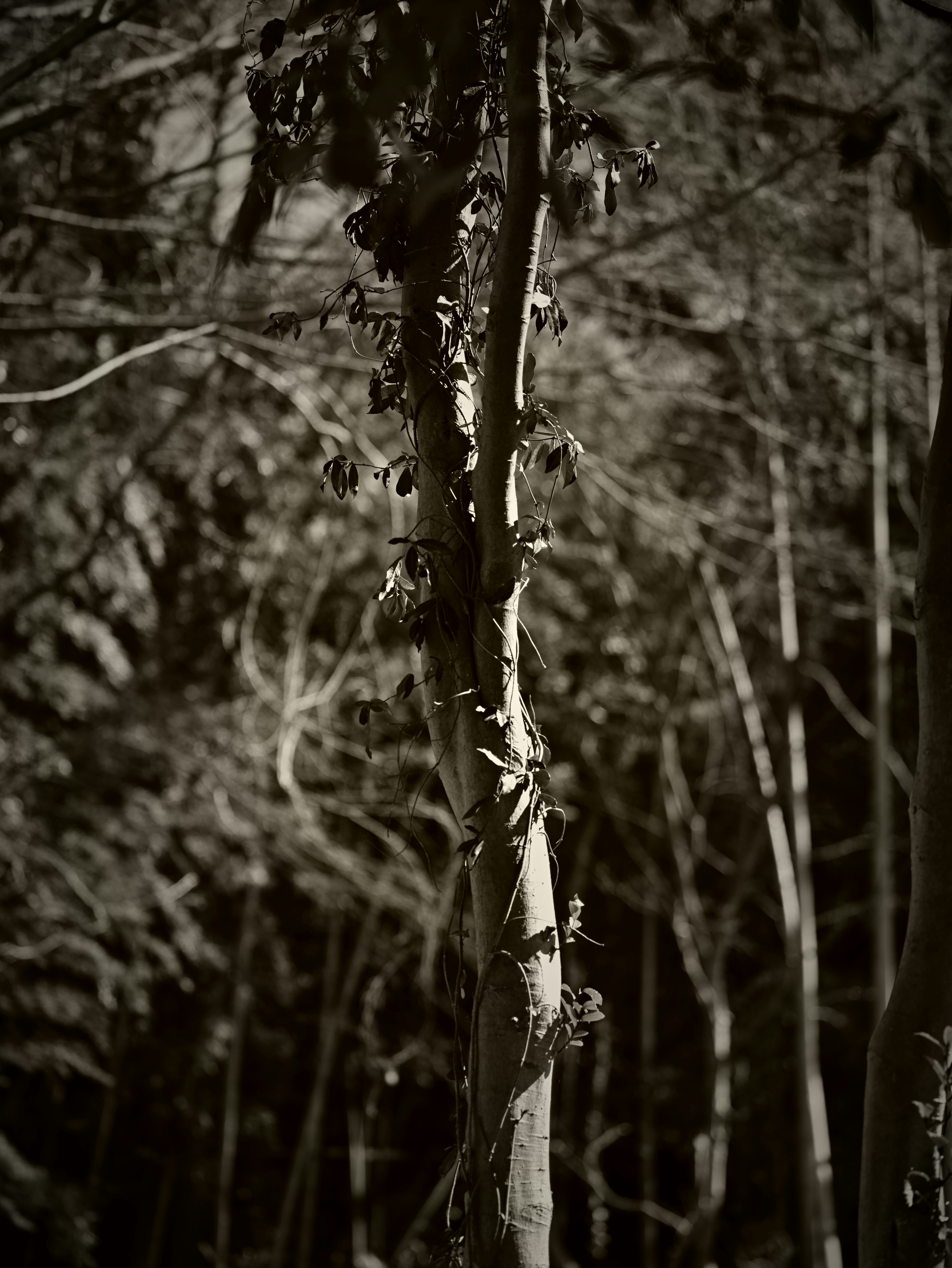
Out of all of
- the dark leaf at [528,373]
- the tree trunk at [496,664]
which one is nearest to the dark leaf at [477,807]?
the tree trunk at [496,664]

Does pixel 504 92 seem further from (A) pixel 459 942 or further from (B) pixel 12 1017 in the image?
(B) pixel 12 1017

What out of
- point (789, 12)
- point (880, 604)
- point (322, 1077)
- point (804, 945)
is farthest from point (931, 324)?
point (322, 1077)

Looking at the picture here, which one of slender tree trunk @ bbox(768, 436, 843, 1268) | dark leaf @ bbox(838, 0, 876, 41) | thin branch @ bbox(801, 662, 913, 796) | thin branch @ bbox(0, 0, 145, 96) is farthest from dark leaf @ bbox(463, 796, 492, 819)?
thin branch @ bbox(801, 662, 913, 796)

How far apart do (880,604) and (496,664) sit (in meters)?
2.57

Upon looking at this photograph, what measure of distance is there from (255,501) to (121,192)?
78.0 inches

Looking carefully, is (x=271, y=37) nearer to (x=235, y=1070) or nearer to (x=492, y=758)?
(x=492, y=758)

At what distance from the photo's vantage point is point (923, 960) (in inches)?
47.7

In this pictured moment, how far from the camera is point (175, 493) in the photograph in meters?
4.22

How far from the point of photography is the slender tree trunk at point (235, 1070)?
3.81 meters

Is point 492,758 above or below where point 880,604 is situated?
below

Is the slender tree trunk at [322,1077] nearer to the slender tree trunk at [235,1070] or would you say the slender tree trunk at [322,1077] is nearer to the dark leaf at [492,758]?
the slender tree trunk at [235,1070]

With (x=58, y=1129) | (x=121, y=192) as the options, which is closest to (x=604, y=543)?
(x=121, y=192)

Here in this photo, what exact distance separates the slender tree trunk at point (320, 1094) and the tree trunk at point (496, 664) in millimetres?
2808

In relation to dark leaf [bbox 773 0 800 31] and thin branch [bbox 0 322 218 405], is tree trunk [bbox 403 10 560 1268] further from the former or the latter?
thin branch [bbox 0 322 218 405]
